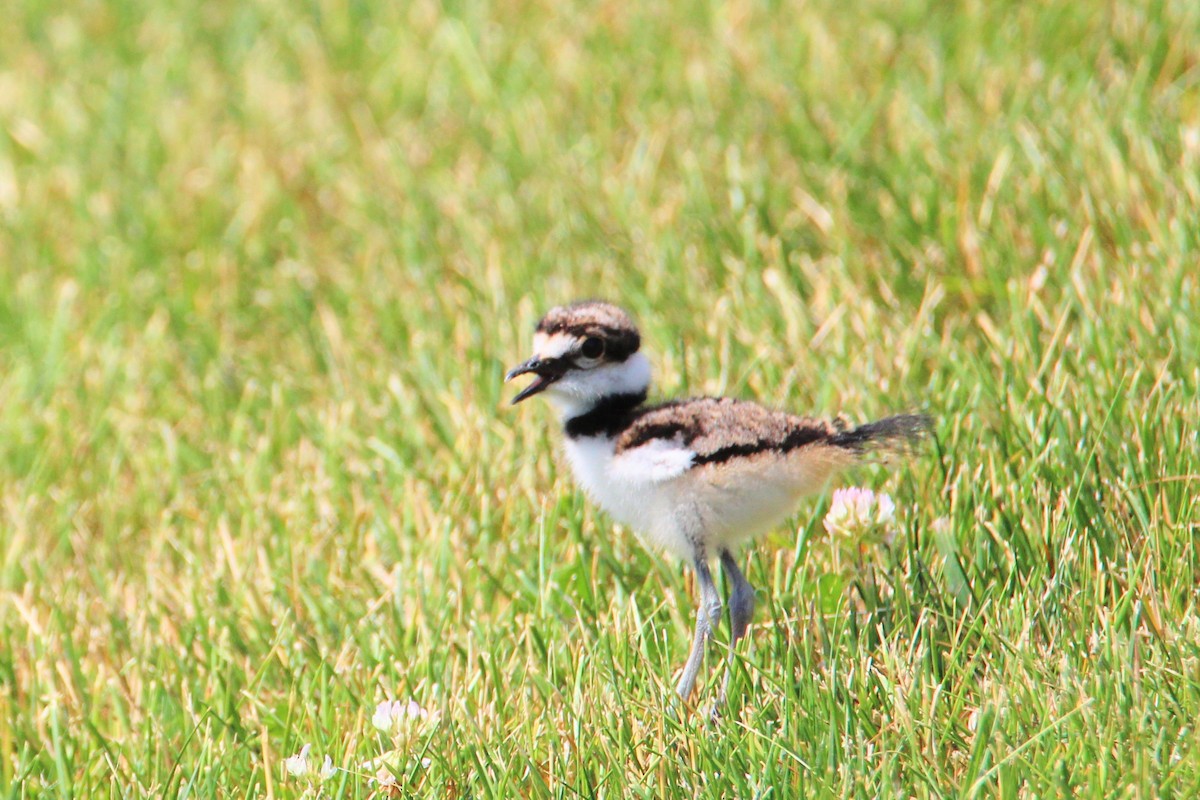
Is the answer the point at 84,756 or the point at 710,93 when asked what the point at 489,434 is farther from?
the point at 710,93

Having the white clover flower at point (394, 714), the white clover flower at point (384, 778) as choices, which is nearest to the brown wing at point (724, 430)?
the white clover flower at point (394, 714)

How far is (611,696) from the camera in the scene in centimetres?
362

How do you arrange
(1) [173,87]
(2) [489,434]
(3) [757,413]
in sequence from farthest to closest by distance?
(1) [173,87] → (2) [489,434] → (3) [757,413]

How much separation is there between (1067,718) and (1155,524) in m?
0.73

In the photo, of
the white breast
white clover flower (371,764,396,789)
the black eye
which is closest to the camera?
white clover flower (371,764,396,789)

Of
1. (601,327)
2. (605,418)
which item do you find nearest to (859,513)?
(605,418)

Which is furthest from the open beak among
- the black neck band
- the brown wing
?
the brown wing

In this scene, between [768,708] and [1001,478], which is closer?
[768,708]

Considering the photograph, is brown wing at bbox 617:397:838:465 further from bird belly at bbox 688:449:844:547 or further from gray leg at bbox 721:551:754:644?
gray leg at bbox 721:551:754:644

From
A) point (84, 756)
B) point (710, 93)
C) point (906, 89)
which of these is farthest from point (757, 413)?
point (710, 93)

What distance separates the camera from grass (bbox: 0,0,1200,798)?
3.44 m

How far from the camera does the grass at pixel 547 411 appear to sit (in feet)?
11.3

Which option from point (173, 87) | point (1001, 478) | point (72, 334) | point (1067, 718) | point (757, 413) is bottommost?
point (1067, 718)

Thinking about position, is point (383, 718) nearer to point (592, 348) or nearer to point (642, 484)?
point (642, 484)
